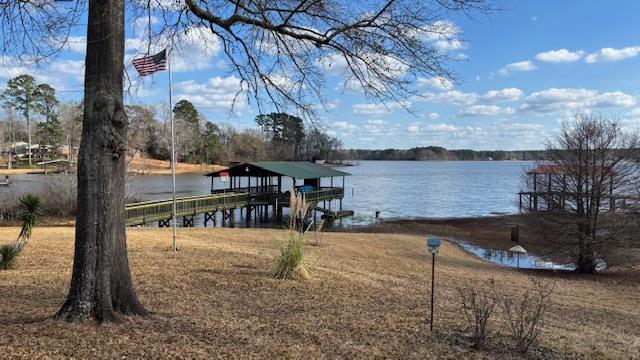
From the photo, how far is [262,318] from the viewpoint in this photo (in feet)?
18.4

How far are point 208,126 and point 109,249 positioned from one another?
9993 centimetres

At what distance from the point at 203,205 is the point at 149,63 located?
81.6 ft

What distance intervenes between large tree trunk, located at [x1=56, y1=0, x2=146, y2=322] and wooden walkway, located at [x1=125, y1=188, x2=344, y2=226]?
764 inches

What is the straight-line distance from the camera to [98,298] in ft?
15.4

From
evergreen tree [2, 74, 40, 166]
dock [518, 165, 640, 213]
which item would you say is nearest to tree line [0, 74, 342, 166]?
evergreen tree [2, 74, 40, 166]

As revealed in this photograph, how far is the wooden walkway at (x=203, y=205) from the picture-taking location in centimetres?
2539

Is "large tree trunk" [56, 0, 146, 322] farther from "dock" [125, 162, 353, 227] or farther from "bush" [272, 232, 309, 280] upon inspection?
"dock" [125, 162, 353, 227]

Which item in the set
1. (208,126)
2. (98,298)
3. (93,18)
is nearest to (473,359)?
(98,298)

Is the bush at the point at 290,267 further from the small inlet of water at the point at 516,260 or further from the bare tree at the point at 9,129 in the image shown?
the bare tree at the point at 9,129

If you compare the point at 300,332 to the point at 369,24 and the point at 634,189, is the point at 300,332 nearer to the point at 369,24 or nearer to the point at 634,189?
the point at 369,24

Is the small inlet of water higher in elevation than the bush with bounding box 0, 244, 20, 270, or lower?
lower

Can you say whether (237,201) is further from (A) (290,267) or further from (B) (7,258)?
(A) (290,267)

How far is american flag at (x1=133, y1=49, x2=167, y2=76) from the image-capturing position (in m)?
7.18

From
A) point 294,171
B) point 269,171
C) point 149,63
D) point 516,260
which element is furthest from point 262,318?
point 294,171
